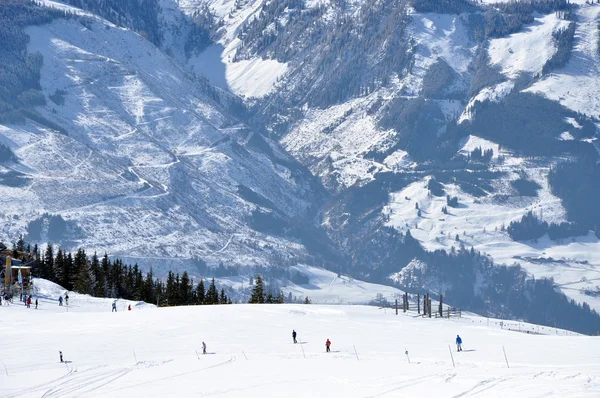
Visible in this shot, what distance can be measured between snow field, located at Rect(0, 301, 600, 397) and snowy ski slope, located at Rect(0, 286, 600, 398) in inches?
4.2

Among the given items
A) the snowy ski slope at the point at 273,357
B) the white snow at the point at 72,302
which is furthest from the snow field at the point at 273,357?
the white snow at the point at 72,302

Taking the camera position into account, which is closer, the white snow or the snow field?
the snow field

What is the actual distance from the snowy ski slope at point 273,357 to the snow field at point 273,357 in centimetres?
11

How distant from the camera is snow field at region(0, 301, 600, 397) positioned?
93250mm

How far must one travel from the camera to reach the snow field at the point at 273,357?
9325 cm

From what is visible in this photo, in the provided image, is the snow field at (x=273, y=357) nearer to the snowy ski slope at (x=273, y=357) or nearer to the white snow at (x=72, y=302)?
the snowy ski slope at (x=273, y=357)

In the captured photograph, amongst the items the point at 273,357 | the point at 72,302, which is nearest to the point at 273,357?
the point at 273,357

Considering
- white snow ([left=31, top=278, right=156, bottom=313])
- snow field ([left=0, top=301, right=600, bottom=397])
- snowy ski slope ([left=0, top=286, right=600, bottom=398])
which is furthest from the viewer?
white snow ([left=31, top=278, right=156, bottom=313])

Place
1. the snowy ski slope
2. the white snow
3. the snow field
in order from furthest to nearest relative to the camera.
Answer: the white snow
the snow field
the snowy ski slope

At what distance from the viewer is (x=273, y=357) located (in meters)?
110

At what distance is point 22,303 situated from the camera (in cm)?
15925

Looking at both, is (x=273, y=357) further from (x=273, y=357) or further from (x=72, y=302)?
(x=72, y=302)

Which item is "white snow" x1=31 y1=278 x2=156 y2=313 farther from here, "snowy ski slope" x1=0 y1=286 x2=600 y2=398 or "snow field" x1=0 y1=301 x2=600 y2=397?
"snow field" x1=0 y1=301 x2=600 y2=397

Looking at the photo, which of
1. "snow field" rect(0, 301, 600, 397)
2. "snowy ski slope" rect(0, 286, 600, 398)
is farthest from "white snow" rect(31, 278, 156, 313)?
"snow field" rect(0, 301, 600, 397)
